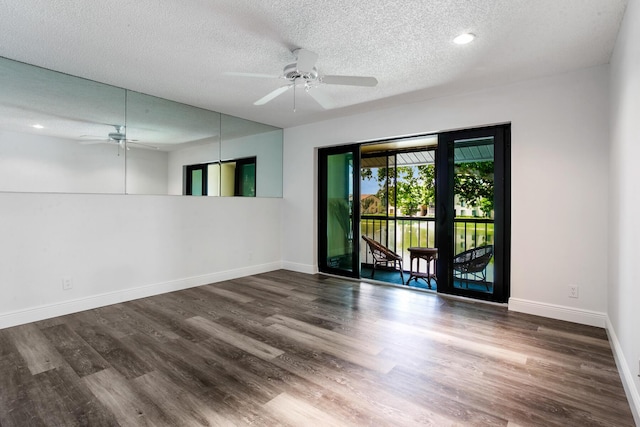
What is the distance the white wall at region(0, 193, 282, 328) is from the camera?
3.16 metres

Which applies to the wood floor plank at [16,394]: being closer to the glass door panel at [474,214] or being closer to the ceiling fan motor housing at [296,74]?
the ceiling fan motor housing at [296,74]

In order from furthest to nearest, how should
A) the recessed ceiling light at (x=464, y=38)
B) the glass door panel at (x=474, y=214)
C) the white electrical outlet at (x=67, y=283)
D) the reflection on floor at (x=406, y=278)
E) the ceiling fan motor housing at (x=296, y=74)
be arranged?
the reflection on floor at (x=406, y=278) < the glass door panel at (x=474, y=214) < the white electrical outlet at (x=67, y=283) < the ceiling fan motor housing at (x=296, y=74) < the recessed ceiling light at (x=464, y=38)

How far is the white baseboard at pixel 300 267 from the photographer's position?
5492mm

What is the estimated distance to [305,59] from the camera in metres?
2.77

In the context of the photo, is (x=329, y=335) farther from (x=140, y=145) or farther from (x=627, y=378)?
(x=140, y=145)

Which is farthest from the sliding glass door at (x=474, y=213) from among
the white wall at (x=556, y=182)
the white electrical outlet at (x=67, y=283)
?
the white electrical outlet at (x=67, y=283)

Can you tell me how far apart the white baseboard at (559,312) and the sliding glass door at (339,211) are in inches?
87.9

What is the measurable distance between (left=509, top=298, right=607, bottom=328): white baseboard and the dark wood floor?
142 mm

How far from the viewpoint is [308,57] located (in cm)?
276

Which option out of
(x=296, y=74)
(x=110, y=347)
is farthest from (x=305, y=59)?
(x=110, y=347)

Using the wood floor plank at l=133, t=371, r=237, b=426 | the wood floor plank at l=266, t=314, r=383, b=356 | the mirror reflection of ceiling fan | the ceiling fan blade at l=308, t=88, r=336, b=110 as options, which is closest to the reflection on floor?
the wood floor plank at l=266, t=314, r=383, b=356

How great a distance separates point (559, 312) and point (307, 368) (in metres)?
2.67

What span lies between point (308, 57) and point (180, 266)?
321 cm

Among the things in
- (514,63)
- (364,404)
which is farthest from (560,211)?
(364,404)
